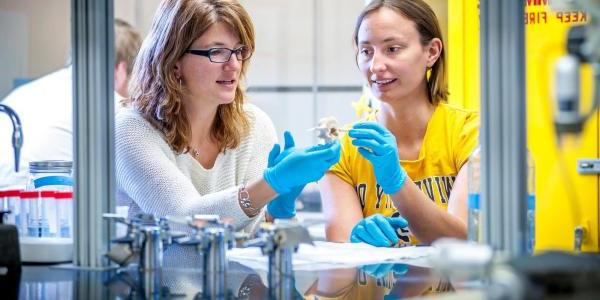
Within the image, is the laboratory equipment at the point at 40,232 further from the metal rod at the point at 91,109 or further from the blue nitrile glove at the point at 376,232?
the blue nitrile glove at the point at 376,232

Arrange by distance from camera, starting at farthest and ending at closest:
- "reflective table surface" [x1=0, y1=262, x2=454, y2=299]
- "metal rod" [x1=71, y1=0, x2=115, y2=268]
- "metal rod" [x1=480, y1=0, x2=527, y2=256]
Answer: "metal rod" [x1=71, y1=0, x2=115, y2=268] < "reflective table surface" [x1=0, y1=262, x2=454, y2=299] < "metal rod" [x1=480, y1=0, x2=527, y2=256]

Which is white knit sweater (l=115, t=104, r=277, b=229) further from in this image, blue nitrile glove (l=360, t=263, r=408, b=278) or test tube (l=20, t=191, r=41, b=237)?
blue nitrile glove (l=360, t=263, r=408, b=278)

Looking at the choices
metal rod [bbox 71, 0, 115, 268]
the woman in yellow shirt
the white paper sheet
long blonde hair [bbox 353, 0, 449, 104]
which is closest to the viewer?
metal rod [bbox 71, 0, 115, 268]

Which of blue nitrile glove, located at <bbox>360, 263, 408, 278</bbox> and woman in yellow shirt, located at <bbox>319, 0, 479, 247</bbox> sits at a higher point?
woman in yellow shirt, located at <bbox>319, 0, 479, 247</bbox>

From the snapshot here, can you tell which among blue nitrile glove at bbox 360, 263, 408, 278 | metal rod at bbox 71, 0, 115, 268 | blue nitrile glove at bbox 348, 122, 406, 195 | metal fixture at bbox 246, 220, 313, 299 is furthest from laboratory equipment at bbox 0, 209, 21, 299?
blue nitrile glove at bbox 348, 122, 406, 195

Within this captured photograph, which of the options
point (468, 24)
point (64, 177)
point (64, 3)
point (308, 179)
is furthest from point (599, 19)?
point (64, 3)

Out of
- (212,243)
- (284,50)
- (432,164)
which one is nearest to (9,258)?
(212,243)

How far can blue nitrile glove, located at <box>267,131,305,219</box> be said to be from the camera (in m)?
2.23

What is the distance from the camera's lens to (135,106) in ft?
7.88

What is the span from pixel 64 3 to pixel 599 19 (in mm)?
4258

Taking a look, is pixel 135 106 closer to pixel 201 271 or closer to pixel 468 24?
pixel 201 271

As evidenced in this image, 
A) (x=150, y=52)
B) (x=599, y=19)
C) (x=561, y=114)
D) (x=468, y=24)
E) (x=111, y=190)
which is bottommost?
(x=111, y=190)

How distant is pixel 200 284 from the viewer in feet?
5.03

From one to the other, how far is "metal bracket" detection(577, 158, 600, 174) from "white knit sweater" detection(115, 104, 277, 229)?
179cm
